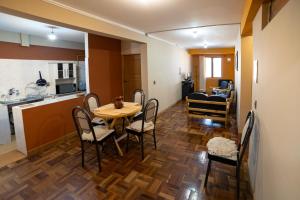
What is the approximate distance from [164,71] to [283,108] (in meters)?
4.97

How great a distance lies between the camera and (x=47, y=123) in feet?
11.4

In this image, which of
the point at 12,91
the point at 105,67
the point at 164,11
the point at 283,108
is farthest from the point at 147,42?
the point at 283,108

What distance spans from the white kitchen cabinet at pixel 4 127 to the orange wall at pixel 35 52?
4.87 feet

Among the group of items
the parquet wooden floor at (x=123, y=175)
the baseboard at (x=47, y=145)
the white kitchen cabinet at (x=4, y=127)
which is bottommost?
the parquet wooden floor at (x=123, y=175)

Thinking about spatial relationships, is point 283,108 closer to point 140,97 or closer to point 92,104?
point 140,97

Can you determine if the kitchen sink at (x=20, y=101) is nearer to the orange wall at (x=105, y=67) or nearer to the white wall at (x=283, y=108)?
the orange wall at (x=105, y=67)

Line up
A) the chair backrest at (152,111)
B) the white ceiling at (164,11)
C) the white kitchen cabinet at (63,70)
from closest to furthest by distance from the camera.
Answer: the white ceiling at (164,11)
the chair backrest at (152,111)
the white kitchen cabinet at (63,70)

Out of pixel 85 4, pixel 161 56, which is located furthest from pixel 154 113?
pixel 161 56

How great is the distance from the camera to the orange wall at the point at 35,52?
4450 millimetres

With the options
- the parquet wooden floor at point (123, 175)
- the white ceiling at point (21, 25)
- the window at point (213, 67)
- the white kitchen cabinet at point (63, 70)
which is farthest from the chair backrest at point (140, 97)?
the window at point (213, 67)

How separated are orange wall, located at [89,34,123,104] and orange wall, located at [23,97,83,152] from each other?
696 millimetres

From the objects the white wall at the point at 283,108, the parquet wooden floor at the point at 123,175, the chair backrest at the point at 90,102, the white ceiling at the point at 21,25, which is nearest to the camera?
the white wall at the point at 283,108

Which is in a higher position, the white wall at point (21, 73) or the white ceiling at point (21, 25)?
the white ceiling at point (21, 25)

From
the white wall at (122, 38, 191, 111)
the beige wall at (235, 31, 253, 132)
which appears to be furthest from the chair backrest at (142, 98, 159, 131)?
the beige wall at (235, 31, 253, 132)
